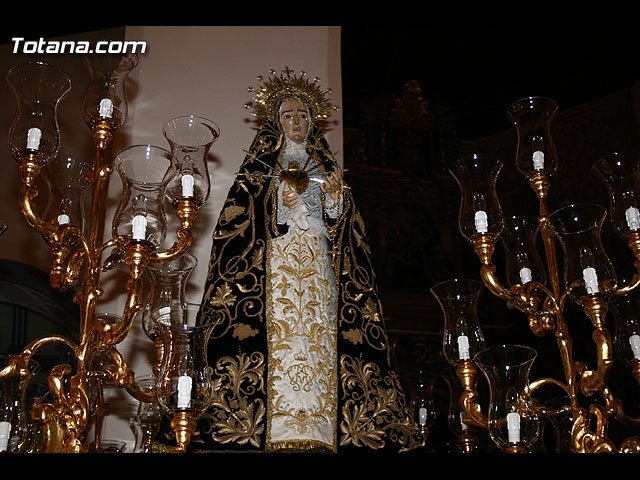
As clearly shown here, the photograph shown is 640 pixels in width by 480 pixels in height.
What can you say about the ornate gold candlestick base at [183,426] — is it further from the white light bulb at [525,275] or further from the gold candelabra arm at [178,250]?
the white light bulb at [525,275]

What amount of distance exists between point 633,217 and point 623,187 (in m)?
0.15

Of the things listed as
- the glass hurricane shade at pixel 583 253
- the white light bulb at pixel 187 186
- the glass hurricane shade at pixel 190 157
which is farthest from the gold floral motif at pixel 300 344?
the glass hurricane shade at pixel 583 253

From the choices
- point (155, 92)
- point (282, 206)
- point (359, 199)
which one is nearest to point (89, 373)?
point (282, 206)

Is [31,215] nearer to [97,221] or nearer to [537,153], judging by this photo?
[97,221]

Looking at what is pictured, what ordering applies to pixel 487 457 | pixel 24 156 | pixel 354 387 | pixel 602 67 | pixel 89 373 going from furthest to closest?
pixel 602 67, pixel 354 387, pixel 24 156, pixel 89 373, pixel 487 457

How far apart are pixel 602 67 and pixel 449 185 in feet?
6.50

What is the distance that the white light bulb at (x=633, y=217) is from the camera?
9.10 feet

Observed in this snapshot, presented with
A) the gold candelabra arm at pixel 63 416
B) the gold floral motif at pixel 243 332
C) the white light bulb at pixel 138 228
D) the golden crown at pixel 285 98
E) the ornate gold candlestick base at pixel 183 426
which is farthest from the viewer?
the golden crown at pixel 285 98

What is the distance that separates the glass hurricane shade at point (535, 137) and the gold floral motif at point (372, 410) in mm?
1114

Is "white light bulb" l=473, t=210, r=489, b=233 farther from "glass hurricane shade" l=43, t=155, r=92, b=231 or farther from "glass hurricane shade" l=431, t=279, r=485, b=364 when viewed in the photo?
"glass hurricane shade" l=43, t=155, r=92, b=231

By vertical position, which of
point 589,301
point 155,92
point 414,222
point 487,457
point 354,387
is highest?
point 155,92

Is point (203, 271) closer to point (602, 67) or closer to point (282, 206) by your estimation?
point (282, 206)

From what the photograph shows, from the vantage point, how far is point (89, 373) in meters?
2.51

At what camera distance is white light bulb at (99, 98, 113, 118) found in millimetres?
2881
